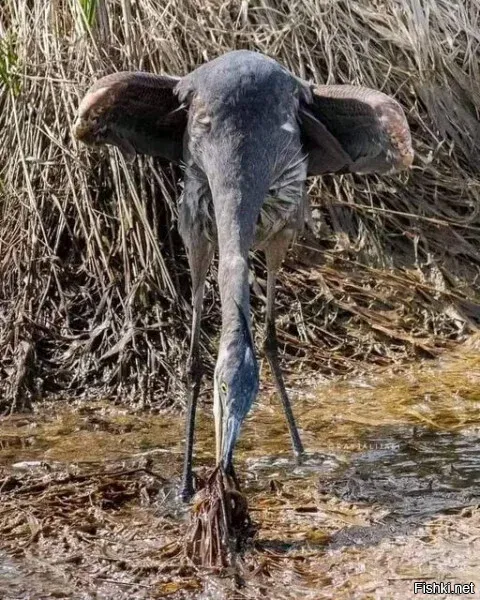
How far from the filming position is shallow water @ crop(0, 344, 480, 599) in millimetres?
3932

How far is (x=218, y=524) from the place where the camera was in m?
4.07

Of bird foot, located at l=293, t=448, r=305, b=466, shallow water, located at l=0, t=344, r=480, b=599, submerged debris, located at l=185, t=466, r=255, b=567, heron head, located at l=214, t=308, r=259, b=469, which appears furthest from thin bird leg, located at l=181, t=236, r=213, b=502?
heron head, located at l=214, t=308, r=259, b=469

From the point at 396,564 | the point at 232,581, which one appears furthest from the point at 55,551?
the point at 396,564

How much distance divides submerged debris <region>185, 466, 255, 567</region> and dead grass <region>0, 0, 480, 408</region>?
197 centimetres

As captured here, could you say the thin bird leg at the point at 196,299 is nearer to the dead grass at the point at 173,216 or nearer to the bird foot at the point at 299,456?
the bird foot at the point at 299,456

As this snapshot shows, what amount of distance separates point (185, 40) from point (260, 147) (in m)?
2.15

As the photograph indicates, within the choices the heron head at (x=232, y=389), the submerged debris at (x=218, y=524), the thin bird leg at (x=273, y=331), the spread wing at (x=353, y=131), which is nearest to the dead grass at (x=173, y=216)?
the thin bird leg at (x=273, y=331)

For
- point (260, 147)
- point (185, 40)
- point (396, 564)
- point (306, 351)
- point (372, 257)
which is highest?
point (185, 40)

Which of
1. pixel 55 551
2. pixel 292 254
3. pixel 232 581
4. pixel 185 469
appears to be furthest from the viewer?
pixel 292 254

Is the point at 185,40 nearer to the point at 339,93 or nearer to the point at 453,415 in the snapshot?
the point at 339,93

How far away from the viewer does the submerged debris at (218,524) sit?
4.02 metres

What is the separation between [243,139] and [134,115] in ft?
2.36

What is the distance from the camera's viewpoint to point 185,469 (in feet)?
16.3

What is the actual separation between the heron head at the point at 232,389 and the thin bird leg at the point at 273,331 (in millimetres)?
1412
